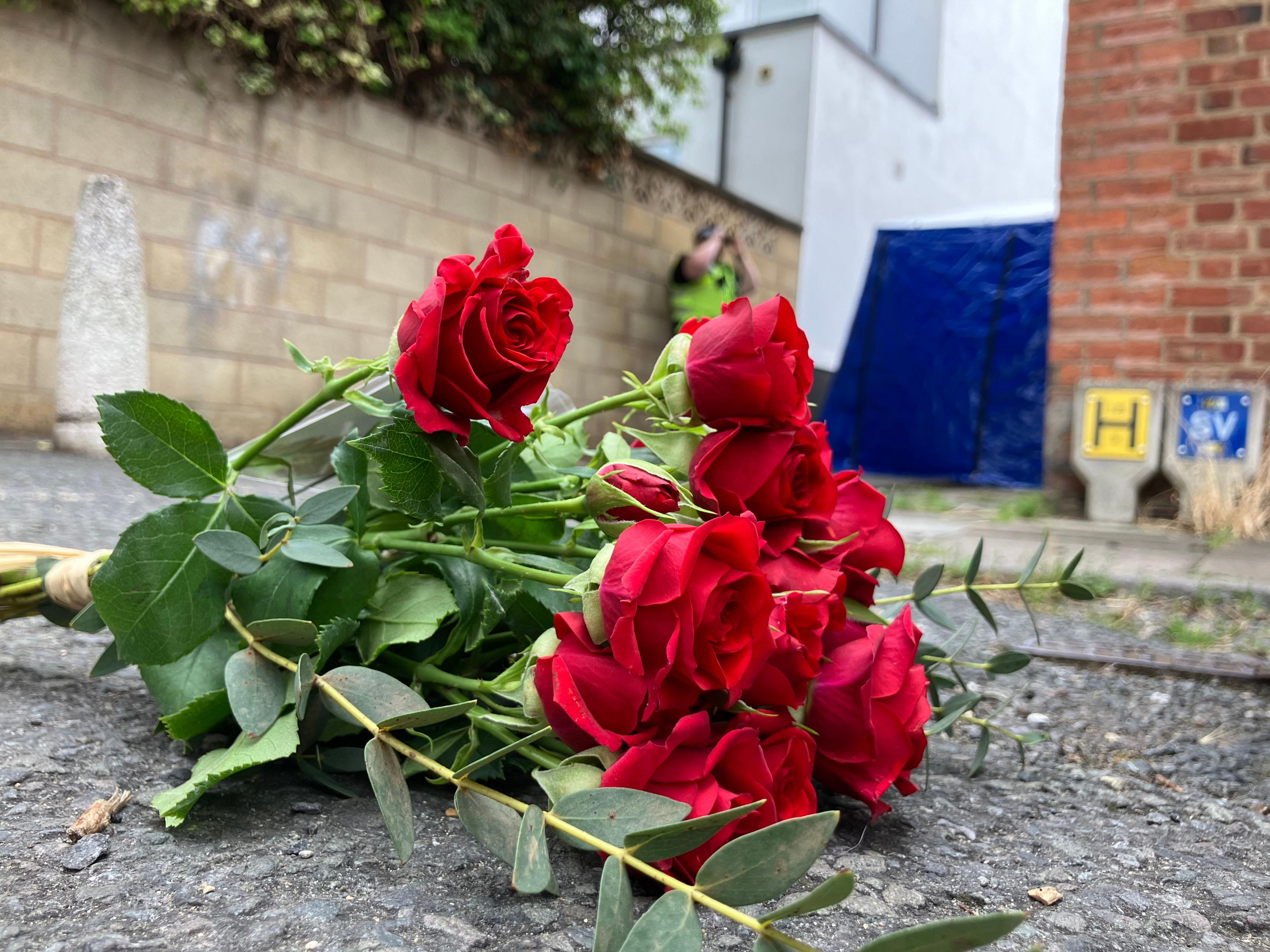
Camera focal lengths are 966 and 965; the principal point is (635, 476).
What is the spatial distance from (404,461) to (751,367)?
0.79ft

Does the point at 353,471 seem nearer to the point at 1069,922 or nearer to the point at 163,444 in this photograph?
the point at 163,444

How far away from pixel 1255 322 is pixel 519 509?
367 centimetres

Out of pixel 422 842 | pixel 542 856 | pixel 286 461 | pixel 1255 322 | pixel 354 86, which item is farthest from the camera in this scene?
pixel 354 86

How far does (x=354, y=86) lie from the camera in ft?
17.9

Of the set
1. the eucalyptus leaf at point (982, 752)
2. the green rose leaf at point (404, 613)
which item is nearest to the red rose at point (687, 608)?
the green rose leaf at point (404, 613)

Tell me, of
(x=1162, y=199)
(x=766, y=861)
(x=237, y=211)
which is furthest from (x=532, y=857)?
(x=237, y=211)

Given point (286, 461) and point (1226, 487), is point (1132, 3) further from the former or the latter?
point (286, 461)

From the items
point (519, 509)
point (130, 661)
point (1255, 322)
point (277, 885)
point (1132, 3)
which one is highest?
point (1132, 3)

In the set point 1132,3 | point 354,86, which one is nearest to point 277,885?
point 1132,3

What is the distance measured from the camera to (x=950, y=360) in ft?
21.9

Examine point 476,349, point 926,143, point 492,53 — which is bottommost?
point 476,349

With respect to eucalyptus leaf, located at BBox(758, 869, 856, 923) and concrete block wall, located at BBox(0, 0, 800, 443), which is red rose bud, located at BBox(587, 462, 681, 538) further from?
concrete block wall, located at BBox(0, 0, 800, 443)

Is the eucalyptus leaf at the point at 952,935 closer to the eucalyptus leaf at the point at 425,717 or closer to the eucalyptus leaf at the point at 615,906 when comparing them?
the eucalyptus leaf at the point at 615,906

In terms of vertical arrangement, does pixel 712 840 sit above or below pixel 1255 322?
below
